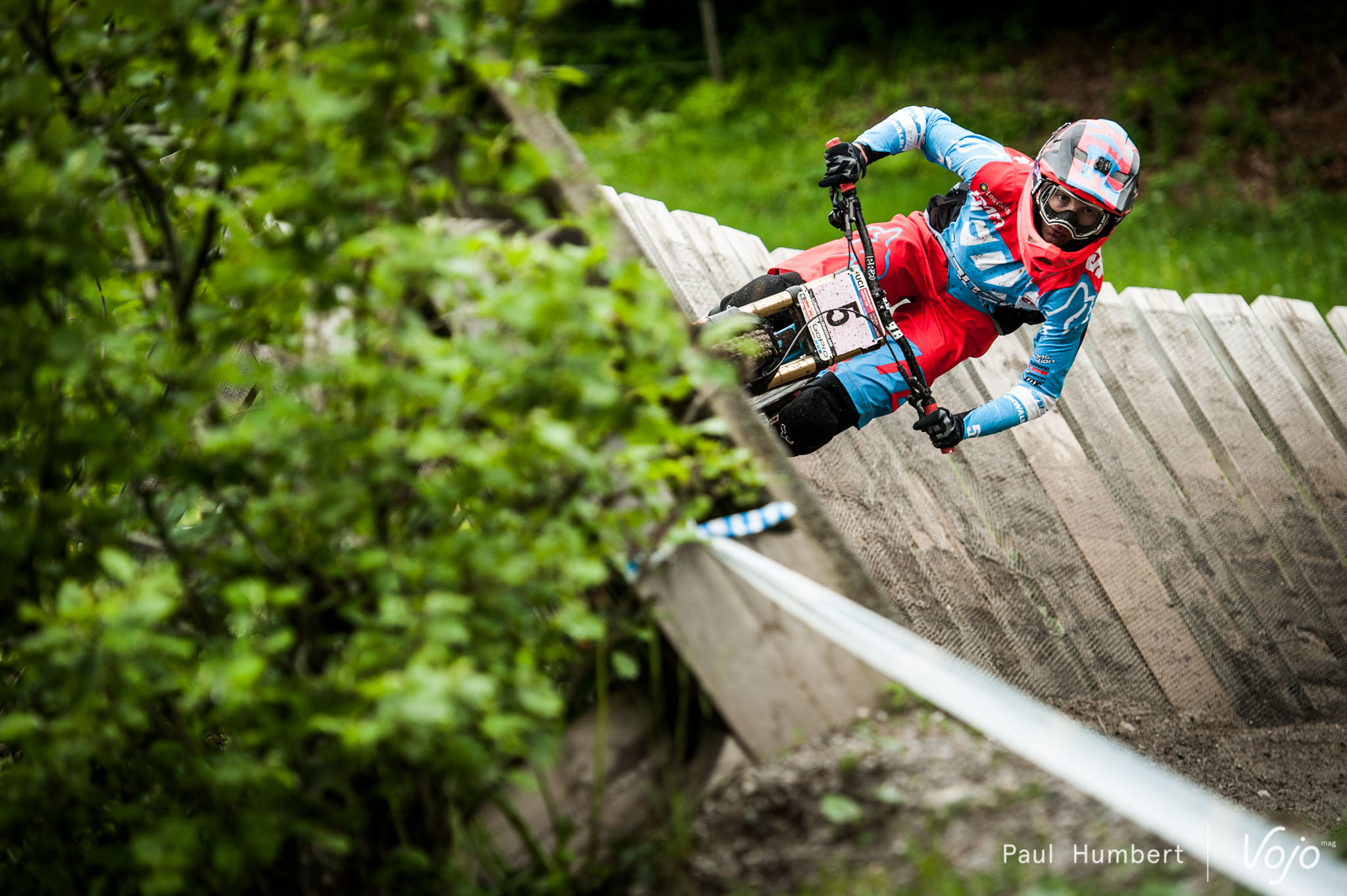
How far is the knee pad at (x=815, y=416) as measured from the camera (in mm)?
3818

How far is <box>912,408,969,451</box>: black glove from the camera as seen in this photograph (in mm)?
3783

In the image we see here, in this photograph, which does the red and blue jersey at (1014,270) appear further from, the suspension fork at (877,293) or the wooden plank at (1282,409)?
the wooden plank at (1282,409)

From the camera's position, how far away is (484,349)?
1.40m

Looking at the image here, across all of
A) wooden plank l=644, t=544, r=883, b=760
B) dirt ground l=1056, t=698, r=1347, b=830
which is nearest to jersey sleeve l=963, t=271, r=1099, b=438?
dirt ground l=1056, t=698, r=1347, b=830

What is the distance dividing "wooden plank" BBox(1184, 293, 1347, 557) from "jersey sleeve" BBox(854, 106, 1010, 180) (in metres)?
1.49

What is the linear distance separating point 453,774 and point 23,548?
2.48 feet

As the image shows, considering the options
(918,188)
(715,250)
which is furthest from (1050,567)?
(918,188)

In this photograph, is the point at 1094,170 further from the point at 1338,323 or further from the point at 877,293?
the point at 1338,323

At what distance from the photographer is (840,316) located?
394 cm

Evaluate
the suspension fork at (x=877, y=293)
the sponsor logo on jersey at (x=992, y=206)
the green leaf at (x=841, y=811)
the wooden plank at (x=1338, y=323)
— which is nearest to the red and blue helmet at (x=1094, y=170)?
the sponsor logo on jersey at (x=992, y=206)

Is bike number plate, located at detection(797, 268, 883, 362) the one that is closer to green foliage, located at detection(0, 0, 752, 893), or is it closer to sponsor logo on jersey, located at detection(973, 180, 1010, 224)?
sponsor logo on jersey, located at detection(973, 180, 1010, 224)

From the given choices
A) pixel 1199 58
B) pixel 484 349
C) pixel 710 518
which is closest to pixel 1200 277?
pixel 1199 58

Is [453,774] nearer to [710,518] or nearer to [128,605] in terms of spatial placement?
[128,605]

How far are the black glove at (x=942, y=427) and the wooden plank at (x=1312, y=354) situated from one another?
87.8 inches
